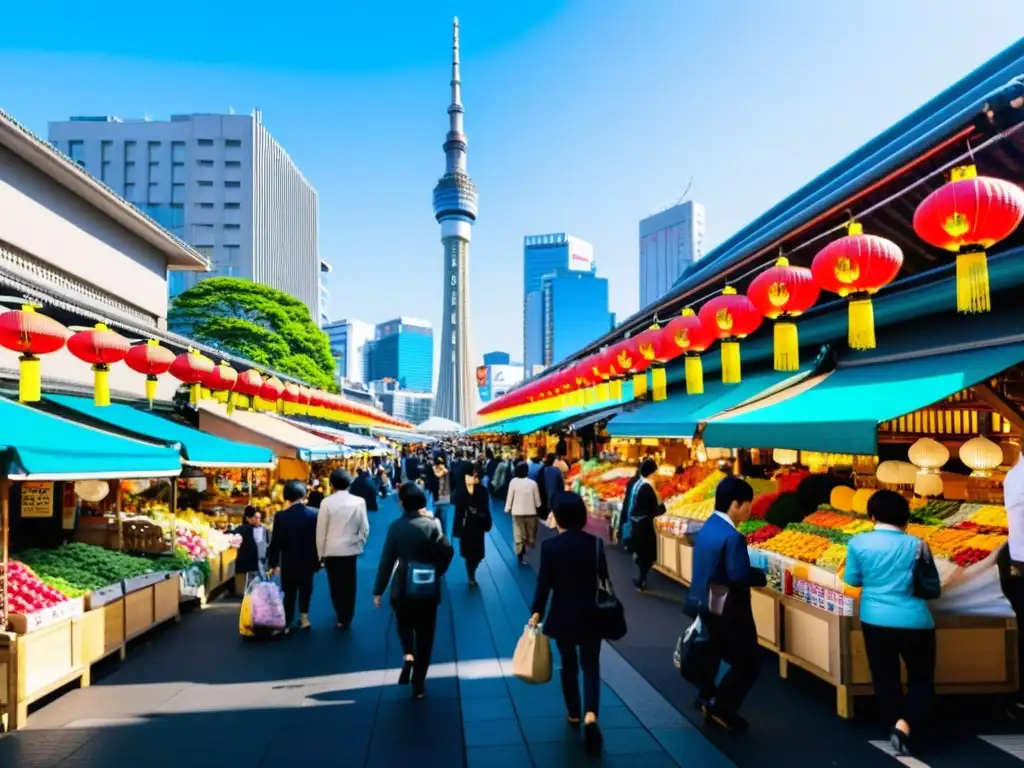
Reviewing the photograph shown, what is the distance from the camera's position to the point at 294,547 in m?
6.54

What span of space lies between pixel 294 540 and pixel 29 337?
120 inches

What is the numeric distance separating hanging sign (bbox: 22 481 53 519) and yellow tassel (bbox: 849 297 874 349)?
347 inches

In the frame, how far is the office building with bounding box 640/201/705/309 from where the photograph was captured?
13975 cm

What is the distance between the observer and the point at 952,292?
6.21 m

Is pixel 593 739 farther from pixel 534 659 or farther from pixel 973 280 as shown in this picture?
pixel 973 280

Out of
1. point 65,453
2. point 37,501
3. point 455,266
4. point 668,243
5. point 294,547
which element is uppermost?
point 668,243

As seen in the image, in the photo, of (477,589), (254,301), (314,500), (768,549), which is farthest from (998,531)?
(254,301)

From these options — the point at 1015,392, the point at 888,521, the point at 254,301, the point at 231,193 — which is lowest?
the point at 888,521

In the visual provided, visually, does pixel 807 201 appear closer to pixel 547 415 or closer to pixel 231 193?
pixel 547 415

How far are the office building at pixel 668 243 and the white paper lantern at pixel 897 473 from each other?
437 feet

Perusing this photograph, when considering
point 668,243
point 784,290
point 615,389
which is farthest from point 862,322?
point 668,243

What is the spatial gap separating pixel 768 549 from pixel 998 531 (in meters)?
1.81

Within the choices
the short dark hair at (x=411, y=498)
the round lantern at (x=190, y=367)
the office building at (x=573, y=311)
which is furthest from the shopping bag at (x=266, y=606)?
the office building at (x=573, y=311)

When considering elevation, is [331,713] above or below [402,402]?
below
